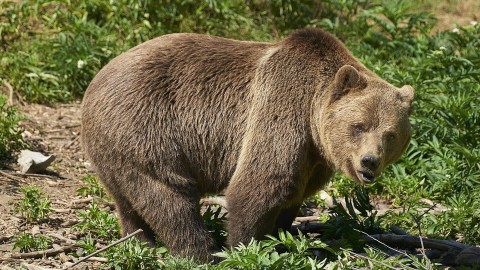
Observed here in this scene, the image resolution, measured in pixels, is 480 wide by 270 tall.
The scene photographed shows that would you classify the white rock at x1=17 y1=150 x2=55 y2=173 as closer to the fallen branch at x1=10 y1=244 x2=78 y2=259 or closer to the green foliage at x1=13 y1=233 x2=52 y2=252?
the green foliage at x1=13 y1=233 x2=52 y2=252

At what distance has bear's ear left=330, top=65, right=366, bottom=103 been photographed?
7.75 metres

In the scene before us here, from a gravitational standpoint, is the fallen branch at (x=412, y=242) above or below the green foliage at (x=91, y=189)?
above

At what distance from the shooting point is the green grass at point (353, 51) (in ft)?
30.8

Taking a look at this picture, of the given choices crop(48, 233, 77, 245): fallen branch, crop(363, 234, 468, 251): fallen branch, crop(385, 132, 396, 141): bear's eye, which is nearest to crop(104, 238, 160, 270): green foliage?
crop(48, 233, 77, 245): fallen branch

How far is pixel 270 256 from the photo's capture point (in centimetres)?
727

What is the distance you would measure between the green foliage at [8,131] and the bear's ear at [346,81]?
14.1 feet

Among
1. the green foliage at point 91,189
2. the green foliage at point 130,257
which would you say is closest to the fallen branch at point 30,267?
the green foliage at point 130,257

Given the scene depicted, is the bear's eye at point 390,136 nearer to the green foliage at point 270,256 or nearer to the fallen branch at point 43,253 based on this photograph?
the green foliage at point 270,256

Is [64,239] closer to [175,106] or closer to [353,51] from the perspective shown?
[175,106]

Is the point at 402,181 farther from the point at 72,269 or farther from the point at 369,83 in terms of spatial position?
the point at 72,269

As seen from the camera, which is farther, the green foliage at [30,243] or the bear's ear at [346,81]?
the green foliage at [30,243]

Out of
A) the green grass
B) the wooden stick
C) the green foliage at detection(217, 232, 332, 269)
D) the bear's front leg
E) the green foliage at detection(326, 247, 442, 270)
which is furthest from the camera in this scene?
the wooden stick

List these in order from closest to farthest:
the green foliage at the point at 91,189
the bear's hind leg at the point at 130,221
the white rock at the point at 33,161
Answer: the bear's hind leg at the point at 130,221 → the green foliage at the point at 91,189 → the white rock at the point at 33,161

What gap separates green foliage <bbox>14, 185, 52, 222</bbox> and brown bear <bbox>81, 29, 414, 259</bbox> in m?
1.06
